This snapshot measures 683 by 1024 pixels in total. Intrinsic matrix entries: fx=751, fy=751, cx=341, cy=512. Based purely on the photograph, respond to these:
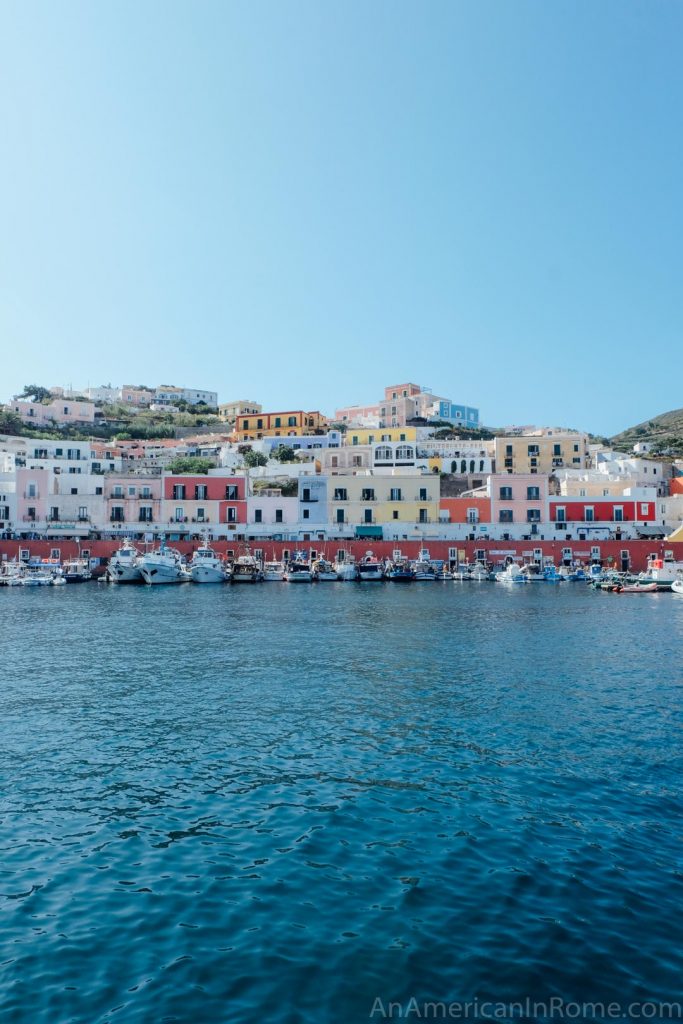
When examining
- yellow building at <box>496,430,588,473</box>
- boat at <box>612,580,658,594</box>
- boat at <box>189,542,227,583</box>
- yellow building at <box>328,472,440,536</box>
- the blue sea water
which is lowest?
the blue sea water

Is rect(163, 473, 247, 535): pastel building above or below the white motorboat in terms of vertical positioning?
above

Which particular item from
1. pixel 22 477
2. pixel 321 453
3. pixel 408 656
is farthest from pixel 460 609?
pixel 321 453

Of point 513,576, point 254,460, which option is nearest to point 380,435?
point 254,460

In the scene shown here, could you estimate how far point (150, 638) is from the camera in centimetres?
2831

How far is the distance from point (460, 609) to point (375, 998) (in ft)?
106

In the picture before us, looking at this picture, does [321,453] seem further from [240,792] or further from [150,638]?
[240,792]

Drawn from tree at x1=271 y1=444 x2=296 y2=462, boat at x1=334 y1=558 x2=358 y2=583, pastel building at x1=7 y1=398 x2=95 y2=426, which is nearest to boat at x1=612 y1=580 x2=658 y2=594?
boat at x1=334 y1=558 x2=358 y2=583

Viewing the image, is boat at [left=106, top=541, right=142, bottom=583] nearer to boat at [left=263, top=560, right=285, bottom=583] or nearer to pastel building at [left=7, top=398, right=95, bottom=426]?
boat at [left=263, top=560, right=285, bottom=583]

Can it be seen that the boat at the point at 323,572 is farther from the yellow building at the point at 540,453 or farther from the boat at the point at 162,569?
the yellow building at the point at 540,453

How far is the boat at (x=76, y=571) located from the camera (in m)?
56.6

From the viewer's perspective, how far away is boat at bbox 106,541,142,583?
55.3 m

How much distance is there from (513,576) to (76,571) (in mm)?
33499

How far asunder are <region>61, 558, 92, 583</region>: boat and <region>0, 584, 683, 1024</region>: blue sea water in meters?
35.8

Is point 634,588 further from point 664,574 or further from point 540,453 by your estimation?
point 540,453
